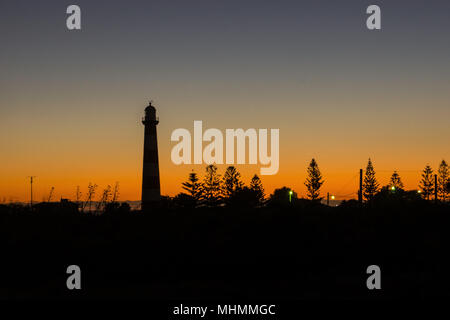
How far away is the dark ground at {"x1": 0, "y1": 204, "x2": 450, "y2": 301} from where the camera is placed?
13.8 metres

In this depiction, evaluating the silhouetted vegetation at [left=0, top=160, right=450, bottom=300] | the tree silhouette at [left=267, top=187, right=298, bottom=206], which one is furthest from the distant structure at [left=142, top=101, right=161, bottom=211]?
the silhouetted vegetation at [left=0, top=160, right=450, bottom=300]

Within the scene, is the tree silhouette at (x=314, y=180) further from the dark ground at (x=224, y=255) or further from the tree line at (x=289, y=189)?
the dark ground at (x=224, y=255)

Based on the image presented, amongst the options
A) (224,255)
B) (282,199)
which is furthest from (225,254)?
(282,199)

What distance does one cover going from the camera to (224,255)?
16391 millimetres

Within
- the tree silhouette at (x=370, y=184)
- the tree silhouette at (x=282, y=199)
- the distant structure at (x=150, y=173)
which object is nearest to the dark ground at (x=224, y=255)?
the tree silhouette at (x=282, y=199)

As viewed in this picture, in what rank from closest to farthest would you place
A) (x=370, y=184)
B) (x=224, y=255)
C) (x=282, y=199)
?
(x=224, y=255), (x=282, y=199), (x=370, y=184)

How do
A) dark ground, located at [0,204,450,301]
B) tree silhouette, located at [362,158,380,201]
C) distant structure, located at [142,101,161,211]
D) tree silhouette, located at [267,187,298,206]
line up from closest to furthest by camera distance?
1. dark ground, located at [0,204,450,301]
2. tree silhouette, located at [267,187,298,206]
3. distant structure, located at [142,101,161,211]
4. tree silhouette, located at [362,158,380,201]

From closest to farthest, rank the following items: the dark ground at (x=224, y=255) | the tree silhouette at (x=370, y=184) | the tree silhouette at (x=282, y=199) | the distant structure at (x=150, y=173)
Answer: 1. the dark ground at (x=224, y=255)
2. the tree silhouette at (x=282, y=199)
3. the distant structure at (x=150, y=173)
4. the tree silhouette at (x=370, y=184)

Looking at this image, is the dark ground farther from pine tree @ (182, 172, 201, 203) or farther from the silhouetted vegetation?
pine tree @ (182, 172, 201, 203)

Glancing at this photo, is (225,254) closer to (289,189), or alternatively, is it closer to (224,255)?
(224,255)

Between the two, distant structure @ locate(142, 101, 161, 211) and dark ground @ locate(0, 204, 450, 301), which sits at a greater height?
distant structure @ locate(142, 101, 161, 211)

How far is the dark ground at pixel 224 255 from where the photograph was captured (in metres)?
13.8
